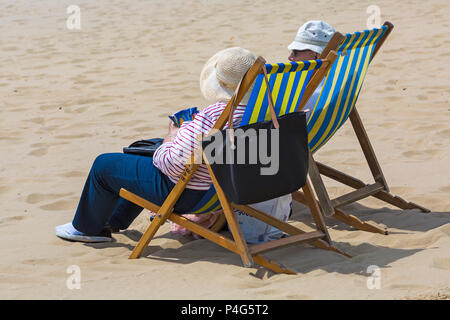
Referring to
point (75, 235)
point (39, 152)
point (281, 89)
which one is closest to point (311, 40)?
point (281, 89)

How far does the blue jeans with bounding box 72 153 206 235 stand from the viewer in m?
3.63

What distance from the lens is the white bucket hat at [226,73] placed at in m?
3.34

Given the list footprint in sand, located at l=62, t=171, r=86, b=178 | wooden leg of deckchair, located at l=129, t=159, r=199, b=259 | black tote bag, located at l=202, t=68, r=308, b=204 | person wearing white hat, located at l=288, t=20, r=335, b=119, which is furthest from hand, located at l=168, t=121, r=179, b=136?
footprint in sand, located at l=62, t=171, r=86, b=178

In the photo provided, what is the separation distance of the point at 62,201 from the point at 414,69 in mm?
4326

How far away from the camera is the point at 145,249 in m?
3.87

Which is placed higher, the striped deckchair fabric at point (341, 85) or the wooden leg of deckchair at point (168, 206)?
the striped deckchair fabric at point (341, 85)

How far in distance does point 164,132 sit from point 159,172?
2.63m

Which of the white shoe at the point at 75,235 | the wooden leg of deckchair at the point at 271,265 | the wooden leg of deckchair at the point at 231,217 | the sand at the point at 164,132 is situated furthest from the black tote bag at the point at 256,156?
the white shoe at the point at 75,235

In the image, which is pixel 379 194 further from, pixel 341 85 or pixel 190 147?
pixel 190 147

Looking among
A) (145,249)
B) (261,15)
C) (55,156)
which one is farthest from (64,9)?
(145,249)

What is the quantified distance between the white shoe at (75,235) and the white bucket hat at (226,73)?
1.06 meters

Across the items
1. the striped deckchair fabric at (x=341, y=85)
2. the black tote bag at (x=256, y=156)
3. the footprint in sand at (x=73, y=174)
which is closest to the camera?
the black tote bag at (x=256, y=156)

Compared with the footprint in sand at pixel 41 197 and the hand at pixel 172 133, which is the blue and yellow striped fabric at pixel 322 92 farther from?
the footprint in sand at pixel 41 197

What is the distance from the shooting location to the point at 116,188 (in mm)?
3773
